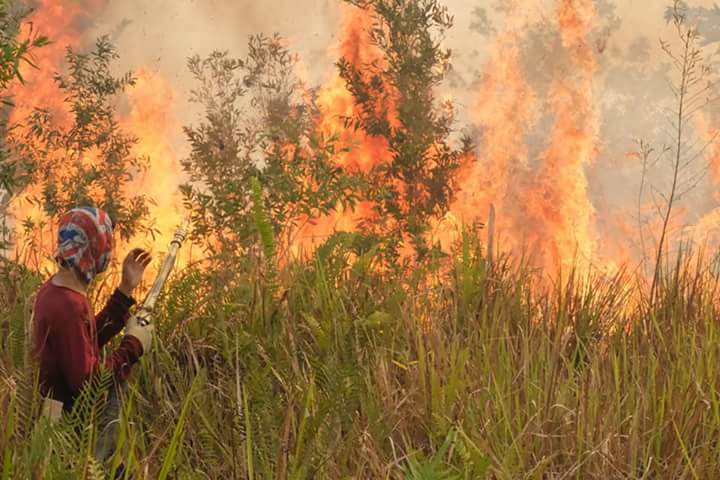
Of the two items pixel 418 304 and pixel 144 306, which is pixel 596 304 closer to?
pixel 418 304

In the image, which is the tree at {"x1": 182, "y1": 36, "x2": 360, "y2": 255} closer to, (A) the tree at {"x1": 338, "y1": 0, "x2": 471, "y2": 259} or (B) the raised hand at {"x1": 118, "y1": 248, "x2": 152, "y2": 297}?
(A) the tree at {"x1": 338, "y1": 0, "x2": 471, "y2": 259}

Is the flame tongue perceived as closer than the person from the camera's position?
No

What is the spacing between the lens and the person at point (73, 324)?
292 centimetres

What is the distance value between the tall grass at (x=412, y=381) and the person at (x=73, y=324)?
106 millimetres

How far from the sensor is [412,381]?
298 cm

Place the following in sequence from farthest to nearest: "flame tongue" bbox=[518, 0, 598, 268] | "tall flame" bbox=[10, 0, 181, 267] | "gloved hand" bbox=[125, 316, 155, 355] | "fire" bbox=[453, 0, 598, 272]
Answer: "fire" bbox=[453, 0, 598, 272] < "flame tongue" bbox=[518, 0, 598, 268] < "tall flame" bbox=[10, 0, 181, 267] < "gloved hand" bbox=[125, 316, 155, 355]

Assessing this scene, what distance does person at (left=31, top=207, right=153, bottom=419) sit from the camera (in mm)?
2916

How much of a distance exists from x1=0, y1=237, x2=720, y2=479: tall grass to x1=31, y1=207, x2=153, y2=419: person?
11 cm

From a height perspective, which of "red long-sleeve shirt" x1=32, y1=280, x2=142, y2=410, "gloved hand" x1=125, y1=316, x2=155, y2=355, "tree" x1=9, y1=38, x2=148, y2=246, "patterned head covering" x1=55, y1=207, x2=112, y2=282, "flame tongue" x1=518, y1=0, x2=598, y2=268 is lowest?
"red long-sleeve shirt" x1=32, y1=280, x2=142, y2=410

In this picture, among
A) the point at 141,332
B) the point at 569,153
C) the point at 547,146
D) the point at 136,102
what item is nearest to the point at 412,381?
the point at 141,332

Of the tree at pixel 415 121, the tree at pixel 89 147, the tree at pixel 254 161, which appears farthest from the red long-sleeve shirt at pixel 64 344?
the tree at pixel 415 121

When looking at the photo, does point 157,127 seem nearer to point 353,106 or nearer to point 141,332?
point 353,106

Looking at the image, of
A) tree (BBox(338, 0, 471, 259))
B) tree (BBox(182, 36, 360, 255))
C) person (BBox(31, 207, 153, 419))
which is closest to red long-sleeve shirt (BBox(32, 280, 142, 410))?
person (BBox(31, 207, 153, 419))

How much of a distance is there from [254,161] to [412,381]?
6.92m
